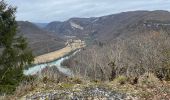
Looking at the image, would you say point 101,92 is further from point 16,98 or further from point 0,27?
point 0,27

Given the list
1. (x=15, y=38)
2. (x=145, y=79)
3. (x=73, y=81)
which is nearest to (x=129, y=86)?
Result: (x=145, y=79)

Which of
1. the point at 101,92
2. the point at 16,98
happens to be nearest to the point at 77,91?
the point at 101,92

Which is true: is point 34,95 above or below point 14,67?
above

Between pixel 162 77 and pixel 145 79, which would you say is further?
pixel 162 77

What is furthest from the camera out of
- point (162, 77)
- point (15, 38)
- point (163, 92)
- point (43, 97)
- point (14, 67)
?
point (15, 38)

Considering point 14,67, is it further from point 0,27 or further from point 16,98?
point 16,98

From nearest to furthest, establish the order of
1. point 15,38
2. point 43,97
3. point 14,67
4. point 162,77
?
point 43,97, point 162,77, point 14,67, point 15,38
